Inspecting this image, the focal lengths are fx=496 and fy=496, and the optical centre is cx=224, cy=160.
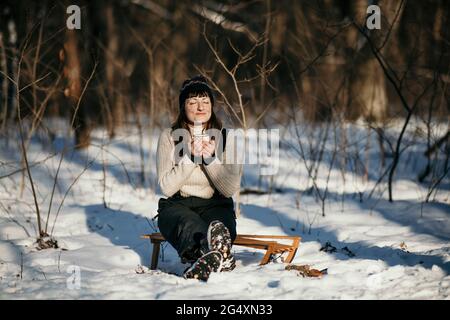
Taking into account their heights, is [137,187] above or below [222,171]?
below

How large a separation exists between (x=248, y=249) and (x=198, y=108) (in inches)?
48.9

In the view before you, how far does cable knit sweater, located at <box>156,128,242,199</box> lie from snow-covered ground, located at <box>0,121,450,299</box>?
1.81ft

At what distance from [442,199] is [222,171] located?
294 cm

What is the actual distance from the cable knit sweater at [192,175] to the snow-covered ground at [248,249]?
550mm

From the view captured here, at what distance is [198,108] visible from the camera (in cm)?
337

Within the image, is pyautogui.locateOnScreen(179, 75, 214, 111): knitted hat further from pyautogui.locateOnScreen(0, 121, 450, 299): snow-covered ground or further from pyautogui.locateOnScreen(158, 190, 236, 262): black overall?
pyautogui.locateOnScreen(0, 121, 450, 299): snow-covered ground

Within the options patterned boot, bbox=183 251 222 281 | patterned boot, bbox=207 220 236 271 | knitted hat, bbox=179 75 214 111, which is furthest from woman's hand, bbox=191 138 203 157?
patterned boot, bbox=183 251 222 281

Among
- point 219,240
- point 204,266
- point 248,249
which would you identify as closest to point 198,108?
point 219,240
